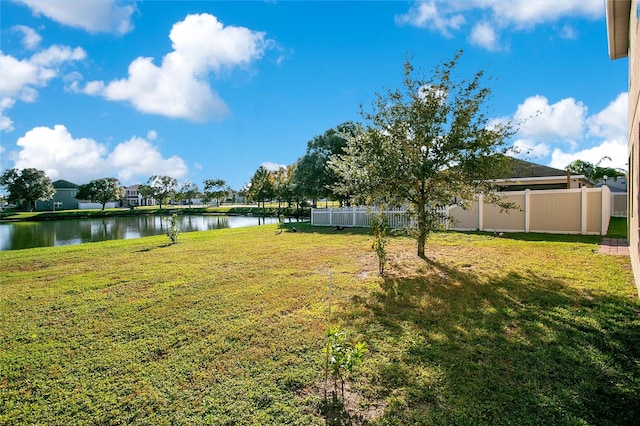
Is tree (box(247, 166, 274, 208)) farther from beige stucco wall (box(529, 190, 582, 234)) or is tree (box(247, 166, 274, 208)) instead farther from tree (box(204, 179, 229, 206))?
beige stucco wall (box(529, 190, 582, 234))

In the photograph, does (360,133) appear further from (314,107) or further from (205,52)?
(314,107)

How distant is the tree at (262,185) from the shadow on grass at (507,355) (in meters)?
37.7

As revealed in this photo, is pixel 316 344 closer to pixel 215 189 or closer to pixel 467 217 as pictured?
pixel 467 217

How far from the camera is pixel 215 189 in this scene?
73875mm

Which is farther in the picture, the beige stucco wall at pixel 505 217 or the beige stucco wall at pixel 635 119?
the beige stucco wall at pixel 505 217

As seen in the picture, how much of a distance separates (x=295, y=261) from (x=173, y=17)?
779 cm

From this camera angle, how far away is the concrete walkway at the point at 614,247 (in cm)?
718

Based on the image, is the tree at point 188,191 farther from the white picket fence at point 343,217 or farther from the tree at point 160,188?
the white picket fence at point 343,217

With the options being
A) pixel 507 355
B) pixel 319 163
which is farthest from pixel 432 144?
pixel 319 163

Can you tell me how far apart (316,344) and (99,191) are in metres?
74.1

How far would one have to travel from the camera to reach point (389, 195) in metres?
6.91

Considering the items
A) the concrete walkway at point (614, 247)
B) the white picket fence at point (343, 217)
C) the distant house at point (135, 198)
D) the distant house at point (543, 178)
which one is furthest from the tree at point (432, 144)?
the distant house at point (135, 198)

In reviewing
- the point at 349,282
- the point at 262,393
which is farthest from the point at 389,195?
the point at 262,393

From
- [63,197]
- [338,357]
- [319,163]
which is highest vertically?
[319,163]
